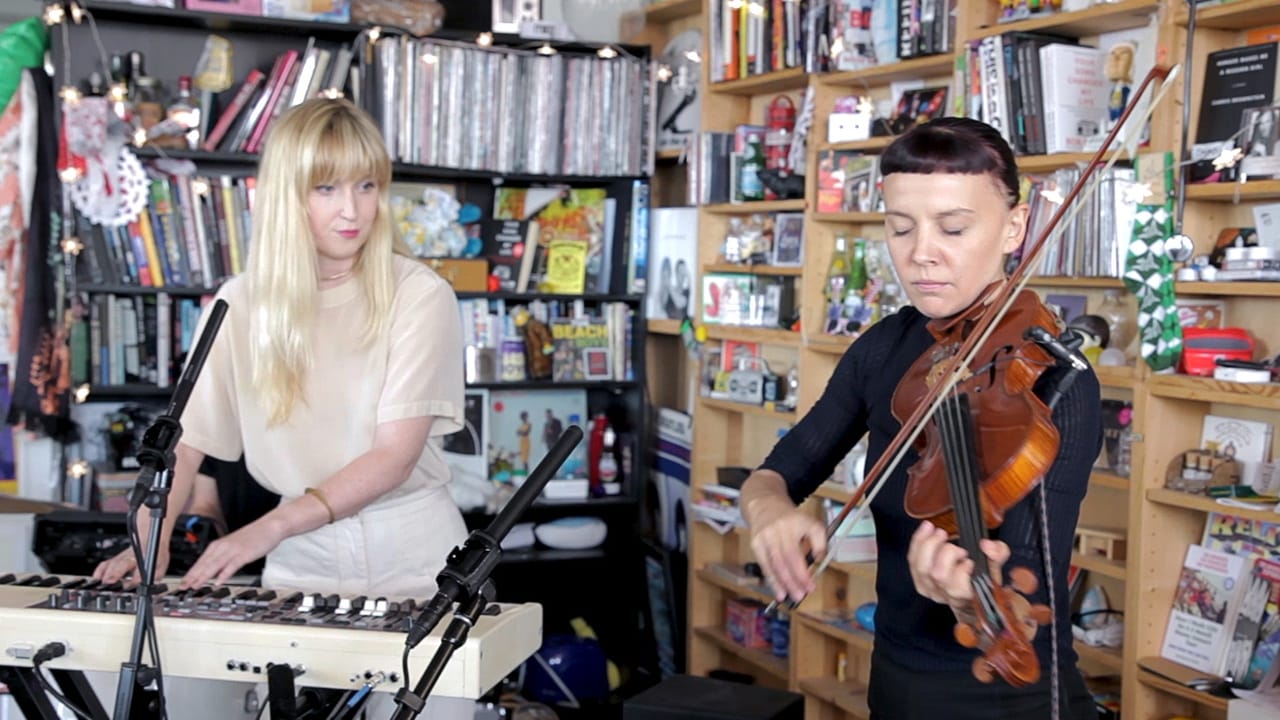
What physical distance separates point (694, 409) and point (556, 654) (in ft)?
2.81

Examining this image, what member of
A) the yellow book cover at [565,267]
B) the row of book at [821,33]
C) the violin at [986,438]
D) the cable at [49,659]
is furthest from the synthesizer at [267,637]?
the yellow book cover at [565,267]

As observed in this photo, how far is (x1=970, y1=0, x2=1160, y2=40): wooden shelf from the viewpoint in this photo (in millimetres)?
2768

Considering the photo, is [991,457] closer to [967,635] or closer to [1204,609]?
[967,635]

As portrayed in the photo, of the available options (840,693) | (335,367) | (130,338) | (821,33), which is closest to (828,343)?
(821,33)

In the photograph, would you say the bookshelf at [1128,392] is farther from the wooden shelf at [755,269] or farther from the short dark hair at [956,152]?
the short dark hair at [956,152]

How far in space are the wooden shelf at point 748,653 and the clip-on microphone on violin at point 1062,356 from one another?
2.61m

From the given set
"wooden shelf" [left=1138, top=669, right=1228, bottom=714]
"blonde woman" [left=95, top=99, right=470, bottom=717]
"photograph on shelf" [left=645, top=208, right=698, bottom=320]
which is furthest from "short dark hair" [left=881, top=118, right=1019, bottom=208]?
"photograph on shelf" [left=645, top=208, right=698, bottom=320]

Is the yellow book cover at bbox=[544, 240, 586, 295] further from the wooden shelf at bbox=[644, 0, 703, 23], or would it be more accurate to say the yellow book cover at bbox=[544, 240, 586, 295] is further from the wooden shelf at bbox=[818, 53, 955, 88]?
the wooden shelf at bbox=[818, 53, 955, 88]

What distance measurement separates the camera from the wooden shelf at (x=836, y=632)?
11.6 feet

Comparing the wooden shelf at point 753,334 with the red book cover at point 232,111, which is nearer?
the wooden shelf at point 753,334

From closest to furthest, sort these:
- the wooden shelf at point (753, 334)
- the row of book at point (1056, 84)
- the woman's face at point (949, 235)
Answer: the woman's face at point (949, 235)
the row of book at point (1056, 84)
the wooden shelf at point (753, 334)

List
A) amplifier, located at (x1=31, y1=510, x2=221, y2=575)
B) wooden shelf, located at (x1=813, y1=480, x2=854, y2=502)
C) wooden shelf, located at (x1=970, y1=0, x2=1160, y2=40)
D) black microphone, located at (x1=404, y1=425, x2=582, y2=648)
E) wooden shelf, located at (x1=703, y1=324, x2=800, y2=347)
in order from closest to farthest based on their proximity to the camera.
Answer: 1. black microphone, located at (x1=404, y1=425, x2=582, y2=648)
2. wooden shelf, located at (x1=970, y1=0, x2=1160, y2=40)
3. amplifier, located at (x1=31, y1=510, x2=221, y2=575)
4. wooden shelf, located at (x1=813, y1=480, x2=854, y2=502)
5. wooden shelf, located at (x1=703, y1=324, x2=800, y2=347)

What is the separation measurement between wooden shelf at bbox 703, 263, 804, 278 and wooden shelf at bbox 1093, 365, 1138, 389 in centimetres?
111

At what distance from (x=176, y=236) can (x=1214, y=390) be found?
2.81 m
